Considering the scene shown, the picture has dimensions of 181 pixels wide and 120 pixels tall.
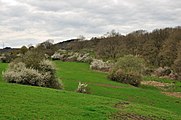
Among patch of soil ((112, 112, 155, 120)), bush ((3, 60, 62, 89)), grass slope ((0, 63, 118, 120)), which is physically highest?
bush ((3, 60, 62, 89))

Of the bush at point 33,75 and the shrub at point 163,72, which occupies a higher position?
the bush at point 33,75

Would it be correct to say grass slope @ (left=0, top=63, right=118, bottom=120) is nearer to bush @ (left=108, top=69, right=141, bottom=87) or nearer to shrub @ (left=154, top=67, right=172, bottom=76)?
bush @ (left=108, top=69, right=141, bottom=87)

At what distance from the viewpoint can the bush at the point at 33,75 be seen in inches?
1292

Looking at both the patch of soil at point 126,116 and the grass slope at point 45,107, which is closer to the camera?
the grass slope at point 45,107

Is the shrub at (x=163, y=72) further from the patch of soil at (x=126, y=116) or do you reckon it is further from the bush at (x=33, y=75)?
the patch of soil at (x=126, y=116)

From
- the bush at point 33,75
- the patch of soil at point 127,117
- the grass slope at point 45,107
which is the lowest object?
the patch of soil at point 127,117

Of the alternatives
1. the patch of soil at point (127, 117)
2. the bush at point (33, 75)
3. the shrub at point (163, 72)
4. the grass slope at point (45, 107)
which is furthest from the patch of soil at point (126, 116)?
the shrub at point (163, 72)

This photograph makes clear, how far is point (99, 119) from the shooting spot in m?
18.1

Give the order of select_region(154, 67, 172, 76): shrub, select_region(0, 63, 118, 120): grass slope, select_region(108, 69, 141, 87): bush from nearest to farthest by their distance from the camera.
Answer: select_region(0, 63, 118, 120): grass slope < select_region(108, 69, 141, 87): bush < select_region(154, 67, 172, 76): shrub

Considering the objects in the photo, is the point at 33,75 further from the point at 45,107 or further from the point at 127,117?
the point at 127,117

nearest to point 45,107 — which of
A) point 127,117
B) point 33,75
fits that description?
point 127,117

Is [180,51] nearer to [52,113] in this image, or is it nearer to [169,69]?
[169,69]

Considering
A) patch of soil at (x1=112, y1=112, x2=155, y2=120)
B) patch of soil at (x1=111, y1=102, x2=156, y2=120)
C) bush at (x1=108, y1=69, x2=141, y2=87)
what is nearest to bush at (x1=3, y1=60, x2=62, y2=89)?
patch of soil at (x1=111, y1=102, x2=156, y2=120)

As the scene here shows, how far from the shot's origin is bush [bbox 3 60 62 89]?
3281 cm
